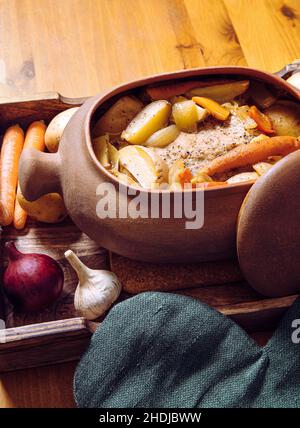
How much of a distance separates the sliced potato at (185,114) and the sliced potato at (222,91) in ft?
0.09

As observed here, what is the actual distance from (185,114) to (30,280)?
38 cm

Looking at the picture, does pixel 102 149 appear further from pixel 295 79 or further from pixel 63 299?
pixel 295 79

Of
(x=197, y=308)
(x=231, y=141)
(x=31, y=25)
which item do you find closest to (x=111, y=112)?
(x=231, y=141)

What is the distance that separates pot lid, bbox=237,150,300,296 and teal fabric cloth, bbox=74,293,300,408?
7 cm

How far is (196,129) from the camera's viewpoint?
1.00m

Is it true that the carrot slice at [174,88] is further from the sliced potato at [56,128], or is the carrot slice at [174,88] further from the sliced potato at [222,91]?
the sliced potato at [56,128]

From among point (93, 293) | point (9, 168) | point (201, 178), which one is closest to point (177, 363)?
point (93, 293)

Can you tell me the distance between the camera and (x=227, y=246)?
901 millimetres

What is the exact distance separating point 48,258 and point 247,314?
34 centimetres

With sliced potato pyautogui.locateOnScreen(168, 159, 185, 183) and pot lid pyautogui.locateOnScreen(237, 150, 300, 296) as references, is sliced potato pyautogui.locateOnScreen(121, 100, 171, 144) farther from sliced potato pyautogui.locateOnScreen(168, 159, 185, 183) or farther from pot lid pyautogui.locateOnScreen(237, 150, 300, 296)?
pot lid pyautogui.locateOnScreen(237, 150, 300, 296)

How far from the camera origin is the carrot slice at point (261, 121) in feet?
3.21

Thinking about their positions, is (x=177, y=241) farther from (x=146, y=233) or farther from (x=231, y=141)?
(x=231, y=141)

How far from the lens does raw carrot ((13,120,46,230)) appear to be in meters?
1.05

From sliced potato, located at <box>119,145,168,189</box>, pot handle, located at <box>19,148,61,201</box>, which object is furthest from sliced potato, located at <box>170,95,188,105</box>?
pot handle, located at <box>19,148,61,201</box>
